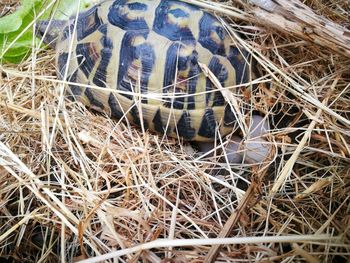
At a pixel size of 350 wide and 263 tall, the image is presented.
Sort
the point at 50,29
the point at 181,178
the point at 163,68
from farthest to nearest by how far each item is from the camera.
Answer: the point at 50,29, the point at 163,68, the point at 181,178

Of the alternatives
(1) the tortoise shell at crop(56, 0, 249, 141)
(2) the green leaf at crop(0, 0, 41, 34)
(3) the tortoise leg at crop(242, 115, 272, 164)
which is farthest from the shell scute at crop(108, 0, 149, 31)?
(3) the tortoise leg at crop(242, 115, 272, 164)

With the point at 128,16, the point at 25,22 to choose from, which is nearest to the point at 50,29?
the point at 25,22

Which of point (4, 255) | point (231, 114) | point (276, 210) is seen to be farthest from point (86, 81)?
point (276, 210)

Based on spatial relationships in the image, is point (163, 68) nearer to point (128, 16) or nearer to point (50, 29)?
point (128, 16)

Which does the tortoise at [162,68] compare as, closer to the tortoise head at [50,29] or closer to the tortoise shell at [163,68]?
the tortoise shell at [163,68]

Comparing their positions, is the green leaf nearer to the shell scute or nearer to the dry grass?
the dry grass

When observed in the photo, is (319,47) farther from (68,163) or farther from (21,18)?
(21,18)
